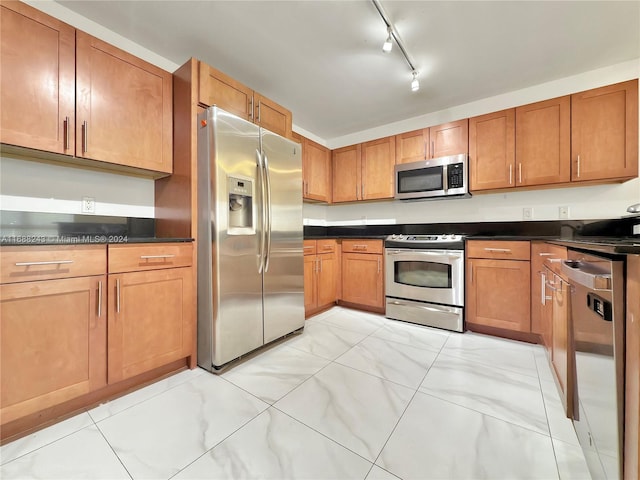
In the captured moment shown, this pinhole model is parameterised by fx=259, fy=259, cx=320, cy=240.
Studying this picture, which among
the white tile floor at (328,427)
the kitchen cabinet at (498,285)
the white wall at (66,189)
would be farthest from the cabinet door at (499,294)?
the white wall at (66,189)

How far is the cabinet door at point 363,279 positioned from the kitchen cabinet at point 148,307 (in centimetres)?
195

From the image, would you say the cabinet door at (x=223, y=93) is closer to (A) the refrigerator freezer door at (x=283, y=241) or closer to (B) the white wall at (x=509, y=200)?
(A) the refrigerator freezer door at (x=283, y=241)

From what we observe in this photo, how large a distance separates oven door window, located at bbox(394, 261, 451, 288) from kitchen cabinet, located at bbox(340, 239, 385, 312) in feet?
0.77

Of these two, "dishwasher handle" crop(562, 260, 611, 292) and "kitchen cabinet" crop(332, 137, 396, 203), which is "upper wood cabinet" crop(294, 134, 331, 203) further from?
"dishwasher handle" crop(562, 260, 611, 292)

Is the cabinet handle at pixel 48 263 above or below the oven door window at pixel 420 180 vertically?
below

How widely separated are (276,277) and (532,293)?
217cm

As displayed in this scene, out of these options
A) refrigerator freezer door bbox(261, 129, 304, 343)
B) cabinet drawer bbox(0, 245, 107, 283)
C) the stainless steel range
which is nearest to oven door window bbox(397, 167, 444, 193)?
the stainless steel range

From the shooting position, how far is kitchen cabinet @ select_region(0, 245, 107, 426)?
1161 millimetres

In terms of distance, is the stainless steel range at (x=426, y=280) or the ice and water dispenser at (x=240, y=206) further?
the stainless steel range at (x=426, y=280)

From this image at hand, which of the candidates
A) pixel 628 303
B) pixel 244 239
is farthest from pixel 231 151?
pixel 628 303

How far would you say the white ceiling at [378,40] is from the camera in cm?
170

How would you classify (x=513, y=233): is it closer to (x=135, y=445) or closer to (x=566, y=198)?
(x=566, y=198)

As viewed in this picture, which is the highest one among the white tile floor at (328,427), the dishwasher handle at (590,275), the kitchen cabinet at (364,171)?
the kitchen cabinet at (364,171)

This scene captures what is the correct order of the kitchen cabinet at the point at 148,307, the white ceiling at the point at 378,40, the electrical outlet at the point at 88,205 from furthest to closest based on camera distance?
the electrical outlet at the point at 88,205
the white ceiling at the point at 378,40
the kitchen cabinet at the point at 148,307
